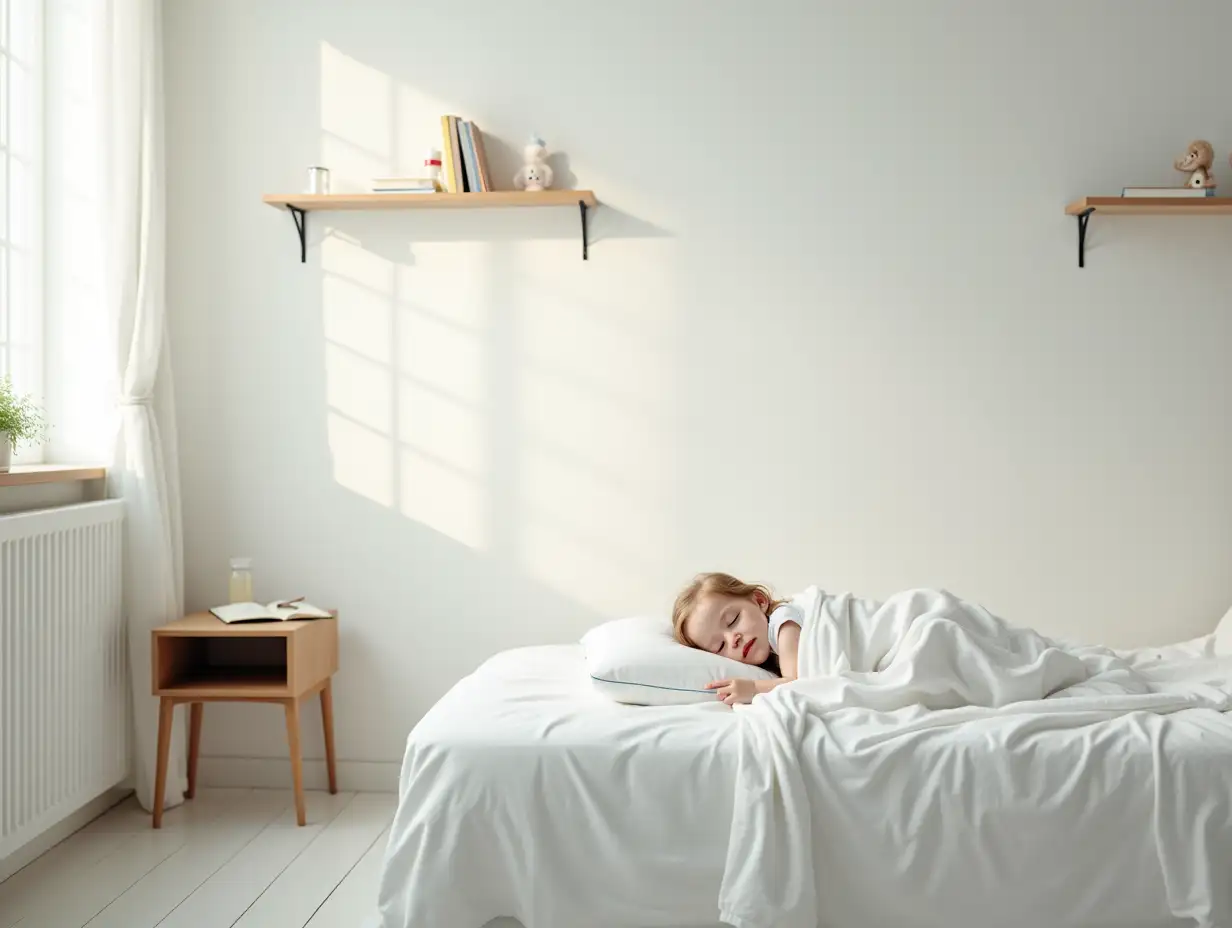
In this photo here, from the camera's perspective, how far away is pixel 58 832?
9.39 feet

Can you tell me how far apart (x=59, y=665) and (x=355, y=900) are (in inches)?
38.4

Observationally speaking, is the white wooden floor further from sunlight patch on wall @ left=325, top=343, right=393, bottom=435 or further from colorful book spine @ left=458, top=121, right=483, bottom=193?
colorful book spine @ left=458, top=121, right=483, bottom=193

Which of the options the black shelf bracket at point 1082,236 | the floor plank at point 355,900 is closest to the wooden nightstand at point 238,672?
the floor plank at point 355,900

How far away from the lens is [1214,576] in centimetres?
310

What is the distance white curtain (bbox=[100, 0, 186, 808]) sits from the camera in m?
3.02

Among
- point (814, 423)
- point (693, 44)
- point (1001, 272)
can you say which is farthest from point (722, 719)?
point (693, 44)

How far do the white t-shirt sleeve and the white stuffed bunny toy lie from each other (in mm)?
1443

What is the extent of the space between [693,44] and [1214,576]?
2.18 metres

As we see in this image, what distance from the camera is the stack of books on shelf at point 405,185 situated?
3.07 metres

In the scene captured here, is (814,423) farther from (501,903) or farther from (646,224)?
(501,903)

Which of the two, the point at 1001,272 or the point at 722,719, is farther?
the point at 1001,272

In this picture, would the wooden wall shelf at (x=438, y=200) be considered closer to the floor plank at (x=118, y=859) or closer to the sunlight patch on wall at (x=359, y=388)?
the sunlight patch on wall at (x=359, y=388)

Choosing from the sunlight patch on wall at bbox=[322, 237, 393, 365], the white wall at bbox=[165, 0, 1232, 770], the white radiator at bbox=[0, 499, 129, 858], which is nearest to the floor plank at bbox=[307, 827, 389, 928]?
the white wall at bbox=[165, 0, 1232, 770]

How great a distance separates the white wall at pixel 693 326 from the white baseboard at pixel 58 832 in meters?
0.32
